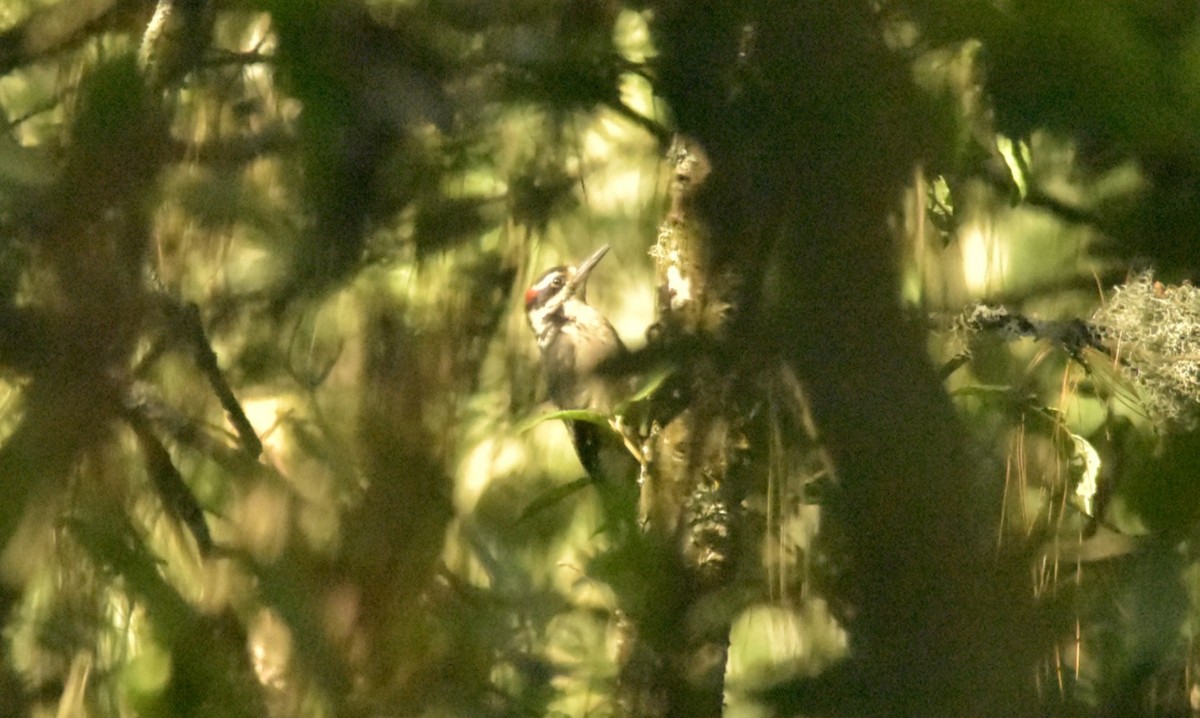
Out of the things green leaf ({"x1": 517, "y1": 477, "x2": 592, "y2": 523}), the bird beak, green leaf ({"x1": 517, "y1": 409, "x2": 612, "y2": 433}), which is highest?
the bird beak

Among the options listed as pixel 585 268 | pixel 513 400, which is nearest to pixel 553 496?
pixel 513 400

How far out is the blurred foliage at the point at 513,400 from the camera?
0.52 metres

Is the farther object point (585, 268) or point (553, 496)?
point (585, 268)

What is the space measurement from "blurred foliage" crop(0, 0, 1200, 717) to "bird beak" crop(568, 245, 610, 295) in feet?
0.22

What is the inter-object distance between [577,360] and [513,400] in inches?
2.4

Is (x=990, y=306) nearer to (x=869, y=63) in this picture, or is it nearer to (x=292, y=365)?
(x=869, y=63)

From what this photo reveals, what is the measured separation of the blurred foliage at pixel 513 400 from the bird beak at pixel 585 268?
69 mm

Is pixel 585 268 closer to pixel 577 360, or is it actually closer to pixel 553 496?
pixel 577 360

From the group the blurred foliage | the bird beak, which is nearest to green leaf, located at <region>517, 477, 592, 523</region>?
the blurred foliage

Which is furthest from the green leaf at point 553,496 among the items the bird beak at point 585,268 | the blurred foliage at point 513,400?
the bird beak at point 585,268

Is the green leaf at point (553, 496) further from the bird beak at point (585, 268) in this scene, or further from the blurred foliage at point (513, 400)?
the bird beak at point (585, 268)

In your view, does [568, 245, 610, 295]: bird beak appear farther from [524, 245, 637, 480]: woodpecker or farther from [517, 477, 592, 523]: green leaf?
[517, 477, 592, 523]: green leaf

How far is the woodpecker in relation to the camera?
0.69 m

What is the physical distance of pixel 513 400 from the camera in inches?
27.1
